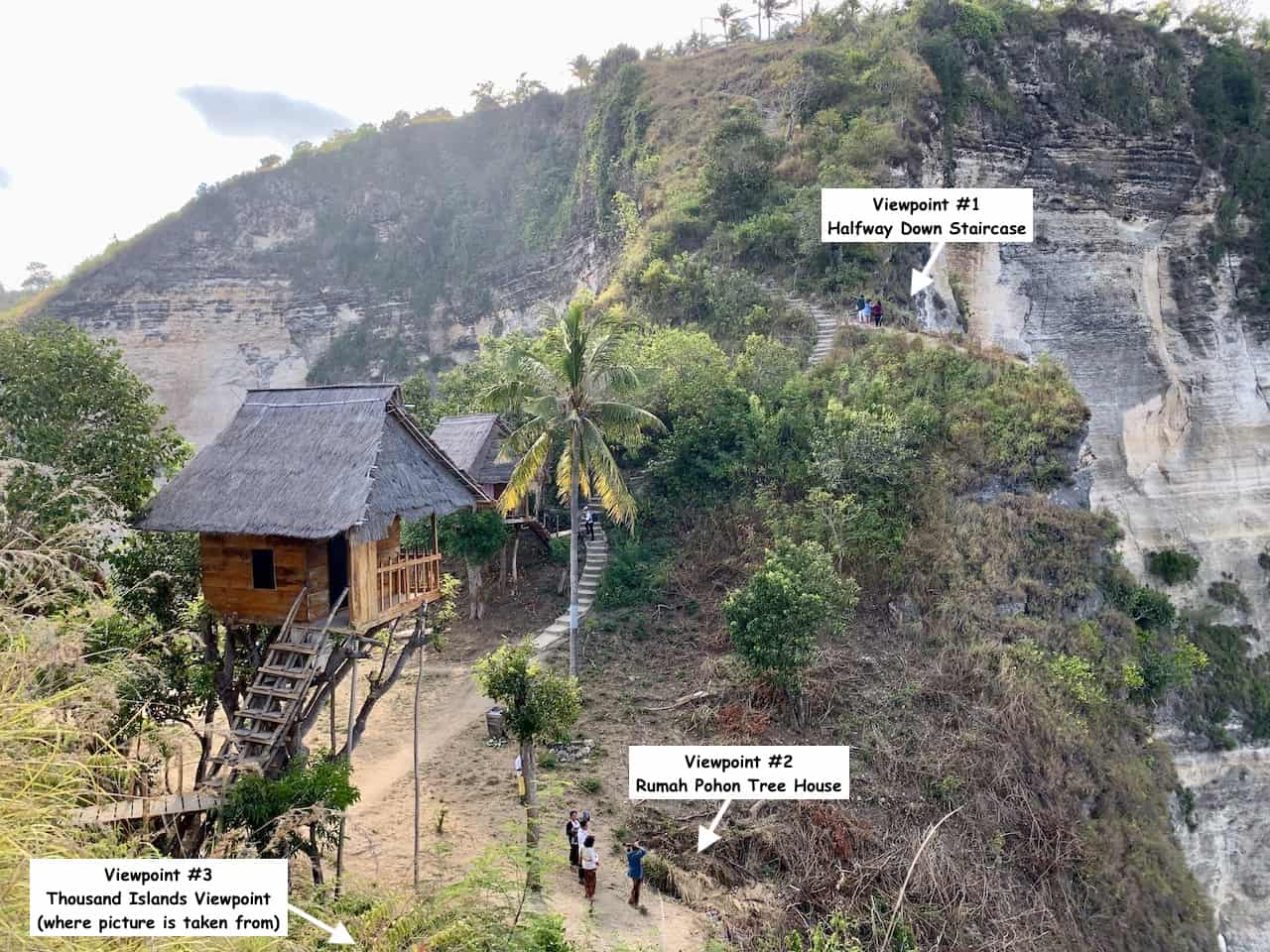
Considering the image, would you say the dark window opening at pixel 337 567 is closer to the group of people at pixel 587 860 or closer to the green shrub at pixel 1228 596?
the group of people at pixel 587 860

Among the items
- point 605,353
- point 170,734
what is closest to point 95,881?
point 170,734

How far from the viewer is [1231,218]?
32062 millimetres

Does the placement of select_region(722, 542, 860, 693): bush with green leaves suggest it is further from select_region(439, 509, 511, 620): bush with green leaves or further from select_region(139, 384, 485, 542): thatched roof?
select_region(439, 509, 511, 620): bush with green leaves

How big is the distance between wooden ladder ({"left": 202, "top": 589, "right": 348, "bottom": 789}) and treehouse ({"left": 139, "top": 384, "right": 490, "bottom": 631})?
315 mm

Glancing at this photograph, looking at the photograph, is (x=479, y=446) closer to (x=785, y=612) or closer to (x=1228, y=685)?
(x=785, y=612)

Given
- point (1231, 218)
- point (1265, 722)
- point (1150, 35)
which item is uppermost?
point (1150, 35)

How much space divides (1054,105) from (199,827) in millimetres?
36490

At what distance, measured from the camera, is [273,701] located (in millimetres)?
10375

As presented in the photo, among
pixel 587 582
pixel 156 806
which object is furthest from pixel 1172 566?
pixel 156 806

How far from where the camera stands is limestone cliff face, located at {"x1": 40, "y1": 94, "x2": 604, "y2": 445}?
1767 inches

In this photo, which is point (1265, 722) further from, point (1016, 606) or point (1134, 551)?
point (1016, 606)

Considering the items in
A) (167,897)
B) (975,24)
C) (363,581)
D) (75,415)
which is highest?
(975,24)

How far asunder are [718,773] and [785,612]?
3.51 m

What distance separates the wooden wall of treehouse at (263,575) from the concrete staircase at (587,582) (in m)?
7.65
